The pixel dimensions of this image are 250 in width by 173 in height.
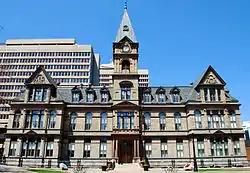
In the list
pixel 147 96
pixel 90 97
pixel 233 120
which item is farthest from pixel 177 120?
pixel 90 97

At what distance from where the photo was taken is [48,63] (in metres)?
107

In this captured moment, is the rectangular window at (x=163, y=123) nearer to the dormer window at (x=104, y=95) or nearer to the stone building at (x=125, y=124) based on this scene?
the stone building at (x=125, y=124)

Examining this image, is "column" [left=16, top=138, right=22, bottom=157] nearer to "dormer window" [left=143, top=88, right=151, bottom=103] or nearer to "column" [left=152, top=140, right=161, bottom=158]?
"column" [left=152, top=140, right=161, bottom=158]

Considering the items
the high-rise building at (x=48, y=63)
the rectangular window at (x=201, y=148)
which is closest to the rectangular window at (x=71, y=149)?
the rectangular window at (x=201, y=148)

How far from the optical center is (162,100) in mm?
47125

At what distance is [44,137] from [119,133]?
13.3 m

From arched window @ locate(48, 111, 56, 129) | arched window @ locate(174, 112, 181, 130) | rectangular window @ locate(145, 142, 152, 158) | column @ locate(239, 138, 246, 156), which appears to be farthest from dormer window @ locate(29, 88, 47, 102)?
column @ locate(239, 138, 246, 156)

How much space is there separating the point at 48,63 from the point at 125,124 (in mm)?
74183

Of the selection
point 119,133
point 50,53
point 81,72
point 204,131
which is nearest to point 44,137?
point 119,133

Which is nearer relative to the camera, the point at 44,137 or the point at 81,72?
the point at 44,137

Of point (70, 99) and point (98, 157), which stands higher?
point (70, 99)

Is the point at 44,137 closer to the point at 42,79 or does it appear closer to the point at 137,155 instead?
the point at 42,79

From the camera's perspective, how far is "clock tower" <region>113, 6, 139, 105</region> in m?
45.5

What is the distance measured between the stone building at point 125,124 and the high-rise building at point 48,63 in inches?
2305
